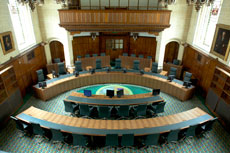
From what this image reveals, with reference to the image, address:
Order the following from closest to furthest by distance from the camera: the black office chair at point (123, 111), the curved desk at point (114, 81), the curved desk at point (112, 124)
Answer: the curved desk at point (112, 124) → the black office chair at point (123, 111) → the curved desk at point (114, 81)

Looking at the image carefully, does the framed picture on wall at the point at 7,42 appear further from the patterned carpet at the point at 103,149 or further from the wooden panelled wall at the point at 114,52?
the wooden panelled wall at the point at 114,52

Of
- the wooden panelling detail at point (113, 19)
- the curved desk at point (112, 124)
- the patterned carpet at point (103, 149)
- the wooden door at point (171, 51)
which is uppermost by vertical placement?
the wooden panelling detail at point (113, 19)

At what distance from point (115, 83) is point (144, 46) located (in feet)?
17.0

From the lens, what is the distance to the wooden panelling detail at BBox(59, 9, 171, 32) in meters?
11.1

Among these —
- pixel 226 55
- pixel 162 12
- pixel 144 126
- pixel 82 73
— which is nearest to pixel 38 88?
pixel 82 73

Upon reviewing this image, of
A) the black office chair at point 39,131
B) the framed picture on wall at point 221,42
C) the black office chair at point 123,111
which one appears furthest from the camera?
the framed picture on wall at point 221,42

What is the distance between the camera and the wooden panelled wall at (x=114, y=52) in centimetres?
1440

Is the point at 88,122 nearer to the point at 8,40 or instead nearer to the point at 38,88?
the point at 38,88

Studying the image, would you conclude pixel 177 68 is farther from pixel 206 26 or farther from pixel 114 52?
pixel 114 52

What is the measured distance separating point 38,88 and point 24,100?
135 centimetres

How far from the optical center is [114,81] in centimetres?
1186

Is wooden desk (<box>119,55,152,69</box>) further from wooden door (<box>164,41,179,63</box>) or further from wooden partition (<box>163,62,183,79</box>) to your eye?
wooden door (<box>164,41,179,63</box>)

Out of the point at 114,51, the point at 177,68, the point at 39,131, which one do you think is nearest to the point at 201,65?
the point at 177,68

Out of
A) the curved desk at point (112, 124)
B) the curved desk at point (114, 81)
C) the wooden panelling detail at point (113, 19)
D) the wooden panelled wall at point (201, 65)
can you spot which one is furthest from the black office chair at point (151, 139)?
the wooden panelling detail at point (113, 19)
